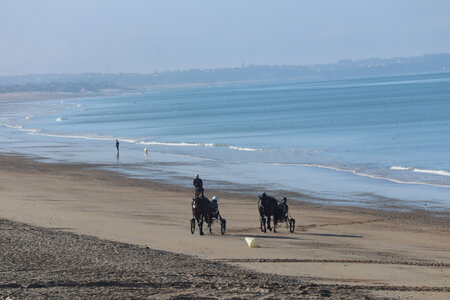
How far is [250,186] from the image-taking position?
103 feet

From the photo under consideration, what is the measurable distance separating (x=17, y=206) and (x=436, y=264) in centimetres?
1363

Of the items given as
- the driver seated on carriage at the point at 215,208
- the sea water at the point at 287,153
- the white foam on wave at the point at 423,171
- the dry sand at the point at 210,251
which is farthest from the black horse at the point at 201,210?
the white foam on wave at the point at 423,171

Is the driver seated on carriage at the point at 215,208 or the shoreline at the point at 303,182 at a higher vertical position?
the driver seated on carriage at the point at 215,208

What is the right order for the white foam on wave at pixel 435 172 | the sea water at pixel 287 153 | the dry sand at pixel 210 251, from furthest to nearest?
the white foam on wave at pixel 435 172 < the sea water at pixel 287 153 < the dry sand at pixel 210 251

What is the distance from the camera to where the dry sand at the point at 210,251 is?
11.3m

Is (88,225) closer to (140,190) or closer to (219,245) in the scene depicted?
(219,245)

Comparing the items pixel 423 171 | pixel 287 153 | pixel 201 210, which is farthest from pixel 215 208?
pixel 287 153

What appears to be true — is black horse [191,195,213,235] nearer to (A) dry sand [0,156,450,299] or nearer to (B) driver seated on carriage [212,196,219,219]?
(B) driver seated on carriage [212,196,219,219]

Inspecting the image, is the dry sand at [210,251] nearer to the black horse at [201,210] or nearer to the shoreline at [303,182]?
the black horse at [201,210]

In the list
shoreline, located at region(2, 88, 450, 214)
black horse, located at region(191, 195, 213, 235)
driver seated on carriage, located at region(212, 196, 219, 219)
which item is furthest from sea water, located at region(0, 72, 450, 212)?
black horse, located at region(191, 195, 213, 235)

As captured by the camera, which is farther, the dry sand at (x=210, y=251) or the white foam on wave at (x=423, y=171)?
the white foam on wave at (x=423, y=171)

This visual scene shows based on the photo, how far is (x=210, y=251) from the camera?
15711mm

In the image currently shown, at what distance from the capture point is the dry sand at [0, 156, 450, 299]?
37.0 feet

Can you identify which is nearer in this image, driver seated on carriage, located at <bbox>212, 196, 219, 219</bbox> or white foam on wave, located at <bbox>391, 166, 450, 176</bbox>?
driver seated on carriage, located at <bbox>212, 196, 219, 219</bbox>
